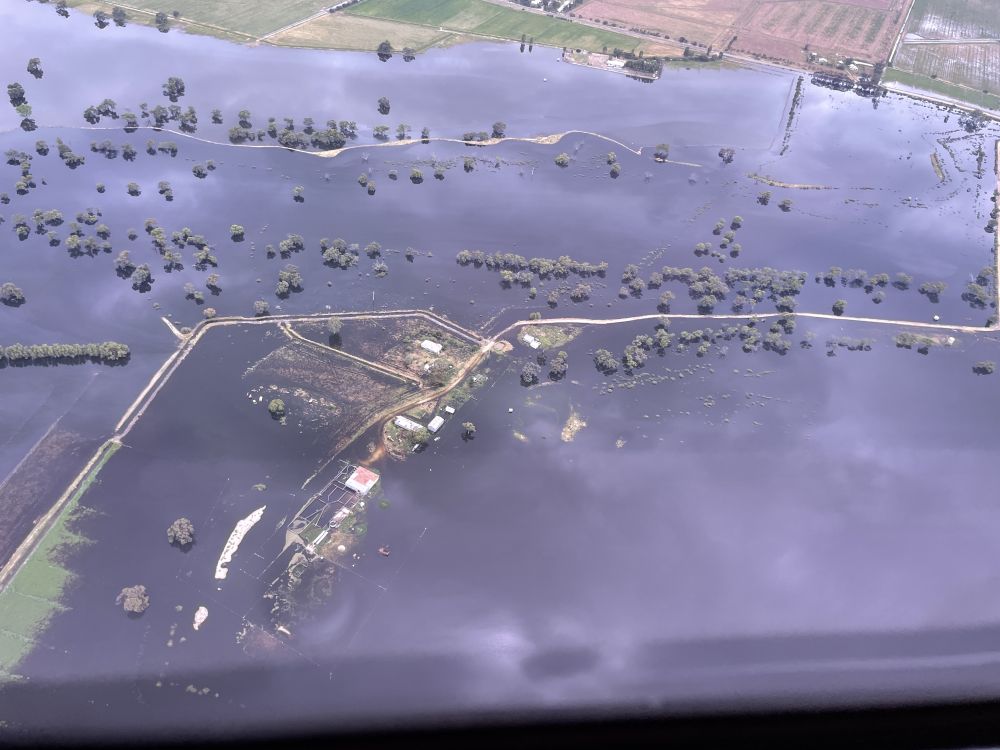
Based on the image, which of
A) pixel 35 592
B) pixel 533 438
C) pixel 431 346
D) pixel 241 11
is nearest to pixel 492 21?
pixel 241 11

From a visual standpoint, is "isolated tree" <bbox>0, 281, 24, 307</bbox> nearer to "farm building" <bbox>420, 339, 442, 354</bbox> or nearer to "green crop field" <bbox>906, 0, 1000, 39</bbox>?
"farm building" <bbox>420, 339, 442, 354</bbox>

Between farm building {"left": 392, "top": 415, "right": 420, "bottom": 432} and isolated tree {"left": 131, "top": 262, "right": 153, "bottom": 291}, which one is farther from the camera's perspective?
isolated tree {"left": 131, "top": 262, "right": 153, "bottom": 291}

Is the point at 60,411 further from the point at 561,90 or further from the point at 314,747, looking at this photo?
the point at 561,90

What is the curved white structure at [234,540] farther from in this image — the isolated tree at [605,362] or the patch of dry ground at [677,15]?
the patch of dry ground at [677,15]

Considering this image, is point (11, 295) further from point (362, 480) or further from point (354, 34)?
point (354, 34)

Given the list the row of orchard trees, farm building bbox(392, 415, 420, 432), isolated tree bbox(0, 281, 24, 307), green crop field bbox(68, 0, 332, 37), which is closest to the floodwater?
the row of orchard trees

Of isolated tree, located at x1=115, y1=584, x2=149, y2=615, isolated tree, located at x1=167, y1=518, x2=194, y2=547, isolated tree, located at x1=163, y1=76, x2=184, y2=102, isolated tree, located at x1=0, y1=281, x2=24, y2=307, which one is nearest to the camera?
isolated tree, located at x1=115, y1=584, x2=149, y2=615
